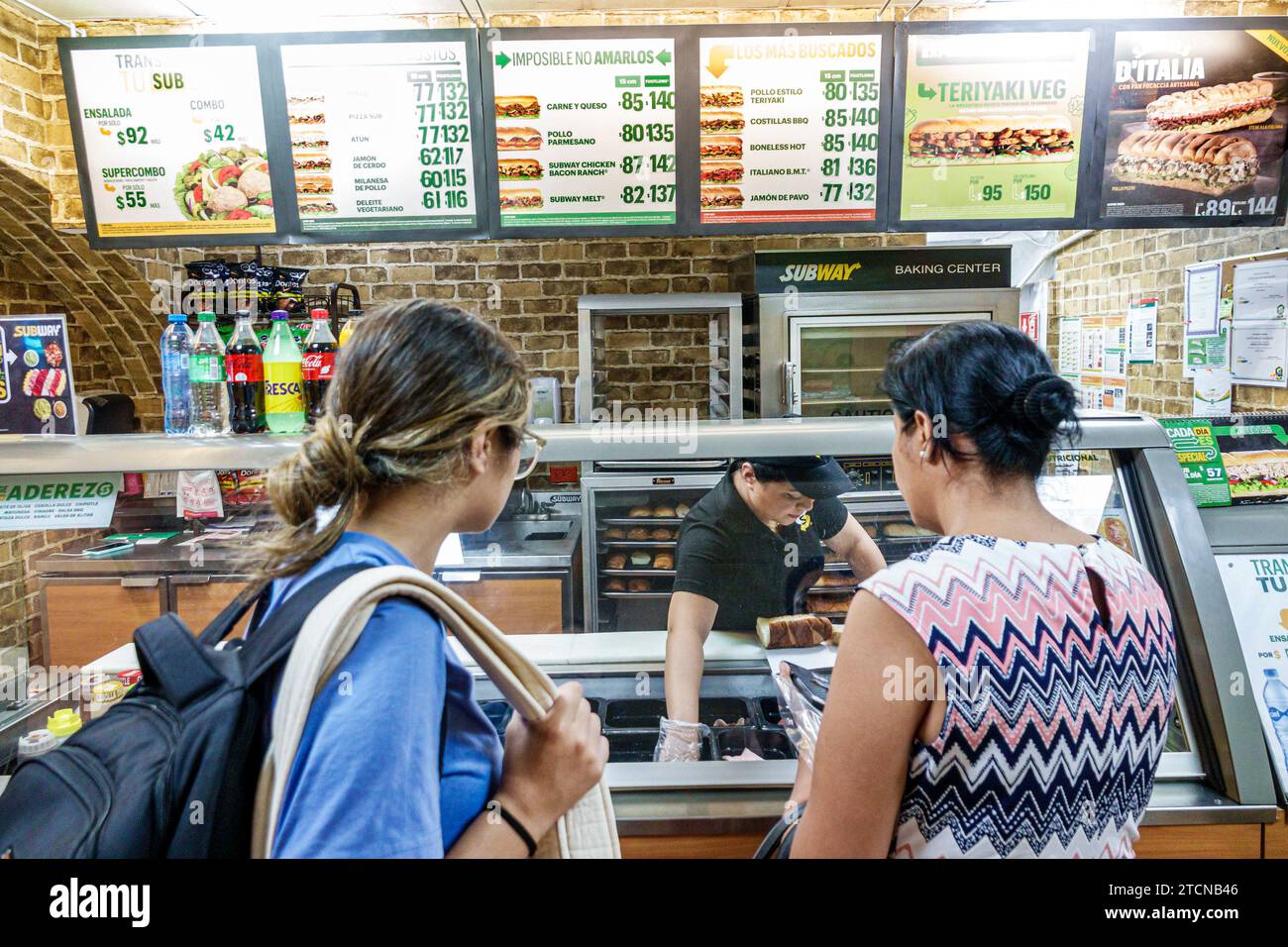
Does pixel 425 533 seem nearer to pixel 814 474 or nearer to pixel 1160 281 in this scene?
pixel 814 474

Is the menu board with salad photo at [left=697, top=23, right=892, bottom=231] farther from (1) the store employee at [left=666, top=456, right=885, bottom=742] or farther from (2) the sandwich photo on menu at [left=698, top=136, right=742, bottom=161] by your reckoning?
(1) the store employee at [left=666, top=456, right=885, bottom=742]

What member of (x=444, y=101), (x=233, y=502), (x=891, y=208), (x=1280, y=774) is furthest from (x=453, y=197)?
(x=1280, y=774)


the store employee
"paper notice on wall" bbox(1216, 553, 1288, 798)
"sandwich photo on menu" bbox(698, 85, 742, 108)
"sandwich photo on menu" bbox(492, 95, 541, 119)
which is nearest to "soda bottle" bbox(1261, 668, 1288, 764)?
"paper notice on wall" bbox(1216, 553, 1288, 798)

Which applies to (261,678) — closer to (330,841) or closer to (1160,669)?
(330,841)

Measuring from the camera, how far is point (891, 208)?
2871mm

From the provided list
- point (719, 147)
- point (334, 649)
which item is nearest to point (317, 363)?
point (334, 649)

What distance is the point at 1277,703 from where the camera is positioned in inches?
64.2

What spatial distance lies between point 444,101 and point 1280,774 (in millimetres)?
2960

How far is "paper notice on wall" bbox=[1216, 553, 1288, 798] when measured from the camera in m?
1.61

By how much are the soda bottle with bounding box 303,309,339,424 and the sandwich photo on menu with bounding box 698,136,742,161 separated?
156 centimetres

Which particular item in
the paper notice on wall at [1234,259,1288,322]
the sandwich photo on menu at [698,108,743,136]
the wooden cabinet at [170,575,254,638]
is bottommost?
the wooden cabinet at [170,575,254,638]

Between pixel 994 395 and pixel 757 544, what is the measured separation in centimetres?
106

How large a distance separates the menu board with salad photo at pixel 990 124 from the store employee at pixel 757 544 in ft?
4.27

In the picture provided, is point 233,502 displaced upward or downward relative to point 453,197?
downward
